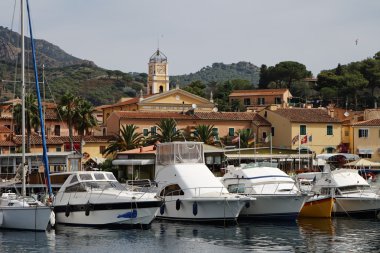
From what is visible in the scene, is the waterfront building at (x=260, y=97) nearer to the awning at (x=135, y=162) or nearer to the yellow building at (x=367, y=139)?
the yellow building at (x=367, y=139)

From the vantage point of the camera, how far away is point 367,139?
86250 mm

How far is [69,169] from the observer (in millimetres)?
55938

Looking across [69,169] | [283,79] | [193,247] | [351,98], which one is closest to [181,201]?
[193,247]

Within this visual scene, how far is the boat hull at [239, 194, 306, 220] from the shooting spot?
47219 mm

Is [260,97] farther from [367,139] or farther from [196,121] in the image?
[367,139]

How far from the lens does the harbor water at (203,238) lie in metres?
36.9

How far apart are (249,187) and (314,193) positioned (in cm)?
432

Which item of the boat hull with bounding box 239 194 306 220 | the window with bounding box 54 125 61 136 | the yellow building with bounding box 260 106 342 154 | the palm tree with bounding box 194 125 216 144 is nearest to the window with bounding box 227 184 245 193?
the boat hull with bounding box 239 194 306 220

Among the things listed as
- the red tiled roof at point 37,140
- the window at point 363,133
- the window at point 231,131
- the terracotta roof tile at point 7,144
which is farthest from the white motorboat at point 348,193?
the terracotta roof tile at point 7,144

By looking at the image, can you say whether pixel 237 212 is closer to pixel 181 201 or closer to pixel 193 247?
pixel 181 201

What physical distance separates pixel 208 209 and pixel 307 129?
143ft

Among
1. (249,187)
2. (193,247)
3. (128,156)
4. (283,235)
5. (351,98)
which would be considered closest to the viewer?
(193,247)

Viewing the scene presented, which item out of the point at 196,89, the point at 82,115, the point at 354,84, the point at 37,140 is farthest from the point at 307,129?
the point at 196,89

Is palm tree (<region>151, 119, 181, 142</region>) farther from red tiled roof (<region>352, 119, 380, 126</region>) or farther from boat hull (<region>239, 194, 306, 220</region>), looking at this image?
boat hull (<region>239, 194, 306, 220</region>)
